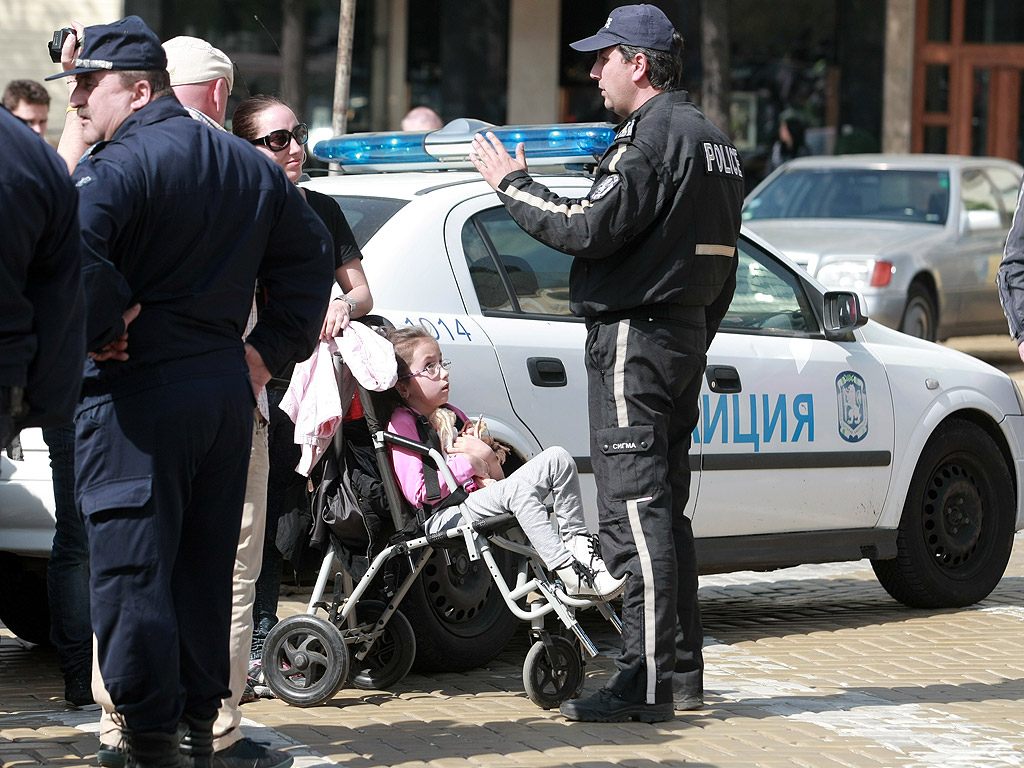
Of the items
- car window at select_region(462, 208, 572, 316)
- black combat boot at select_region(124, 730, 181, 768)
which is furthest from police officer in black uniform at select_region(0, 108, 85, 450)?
car window at select_region(462, 208, 572, 316)

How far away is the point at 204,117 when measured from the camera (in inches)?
174

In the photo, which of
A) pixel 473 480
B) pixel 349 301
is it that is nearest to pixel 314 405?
pixel 349 301

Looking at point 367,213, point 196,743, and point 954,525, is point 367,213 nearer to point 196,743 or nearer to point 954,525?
point 196,743

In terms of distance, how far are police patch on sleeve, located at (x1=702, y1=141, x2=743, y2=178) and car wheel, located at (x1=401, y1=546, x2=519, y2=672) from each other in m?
1.48

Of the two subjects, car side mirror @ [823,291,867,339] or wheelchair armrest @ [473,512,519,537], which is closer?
wheelchair armrest @ [473,512,519,537]

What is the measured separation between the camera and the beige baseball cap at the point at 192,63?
4.52m

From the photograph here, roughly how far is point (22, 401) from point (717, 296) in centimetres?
242

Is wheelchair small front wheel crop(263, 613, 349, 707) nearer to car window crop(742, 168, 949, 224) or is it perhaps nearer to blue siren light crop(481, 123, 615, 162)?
blue siren light crop(481, 123, 615, 162)

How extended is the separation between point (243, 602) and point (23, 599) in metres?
1.83

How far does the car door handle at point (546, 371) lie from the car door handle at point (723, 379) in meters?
0.63

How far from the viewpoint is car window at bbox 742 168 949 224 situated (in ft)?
49.2

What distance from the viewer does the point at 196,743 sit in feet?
13.0

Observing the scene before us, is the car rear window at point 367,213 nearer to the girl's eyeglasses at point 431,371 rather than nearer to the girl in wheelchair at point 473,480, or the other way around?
the girl in wheelchair at point 473,480

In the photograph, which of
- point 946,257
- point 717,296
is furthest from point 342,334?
point 946,257
